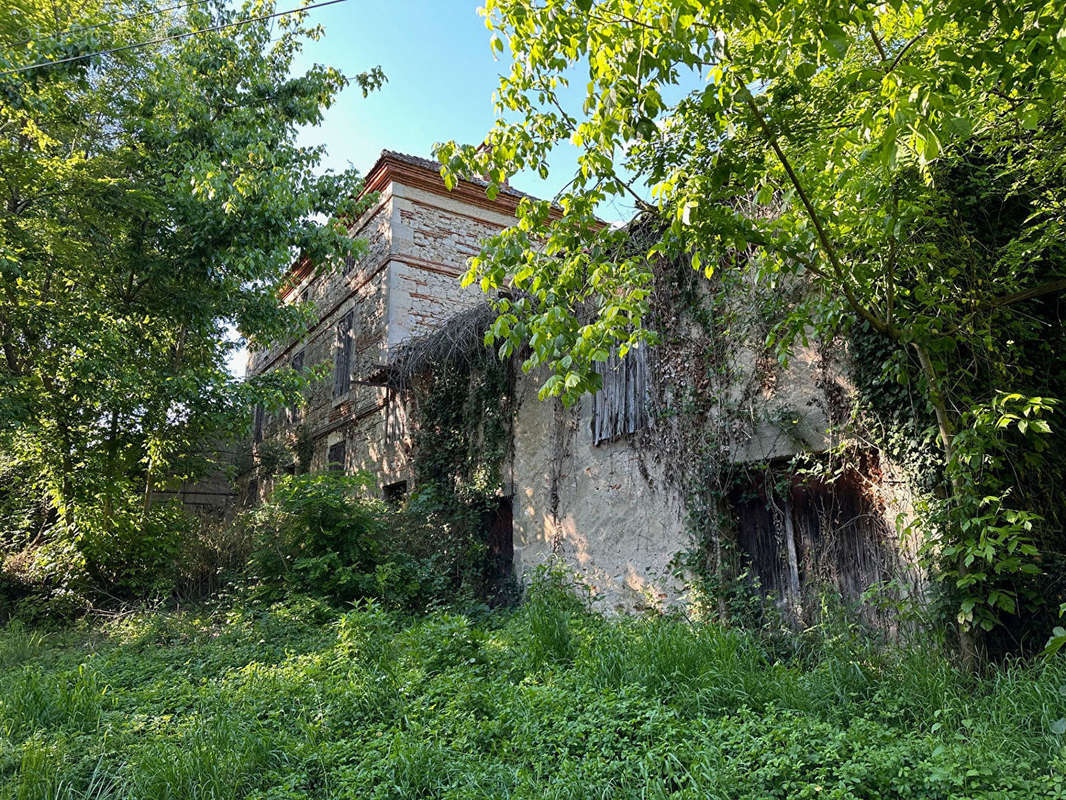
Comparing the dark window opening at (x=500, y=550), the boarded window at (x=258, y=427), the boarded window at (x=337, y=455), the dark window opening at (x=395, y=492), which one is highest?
the boarded window at (x=258, y=427)

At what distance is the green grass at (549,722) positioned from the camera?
2.73m

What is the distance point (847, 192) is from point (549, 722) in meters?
3.59

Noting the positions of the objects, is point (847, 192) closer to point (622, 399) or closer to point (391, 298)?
point (622, 399)

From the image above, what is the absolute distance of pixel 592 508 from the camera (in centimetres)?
676

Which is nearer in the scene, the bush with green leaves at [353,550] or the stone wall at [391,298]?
the bush with green leaves at [353,550]

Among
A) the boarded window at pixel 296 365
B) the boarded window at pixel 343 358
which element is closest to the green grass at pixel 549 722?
the boarded window at pixel 343 358

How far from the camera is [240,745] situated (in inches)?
142

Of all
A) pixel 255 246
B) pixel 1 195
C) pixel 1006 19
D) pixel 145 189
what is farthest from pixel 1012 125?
pixel 1 195

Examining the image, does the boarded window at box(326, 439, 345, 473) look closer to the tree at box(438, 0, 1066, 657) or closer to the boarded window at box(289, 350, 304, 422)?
the boarded window at box(289, 350, 304, 422)

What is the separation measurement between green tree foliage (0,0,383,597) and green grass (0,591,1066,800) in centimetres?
450

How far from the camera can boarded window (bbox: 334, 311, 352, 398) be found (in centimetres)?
1268

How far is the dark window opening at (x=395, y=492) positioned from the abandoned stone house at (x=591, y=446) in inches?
1.3

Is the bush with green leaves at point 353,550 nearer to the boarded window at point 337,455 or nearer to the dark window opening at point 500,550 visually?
the dark window opening at point 500,550

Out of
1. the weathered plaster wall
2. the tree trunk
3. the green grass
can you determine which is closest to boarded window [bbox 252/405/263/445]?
the weathered plaster wall
